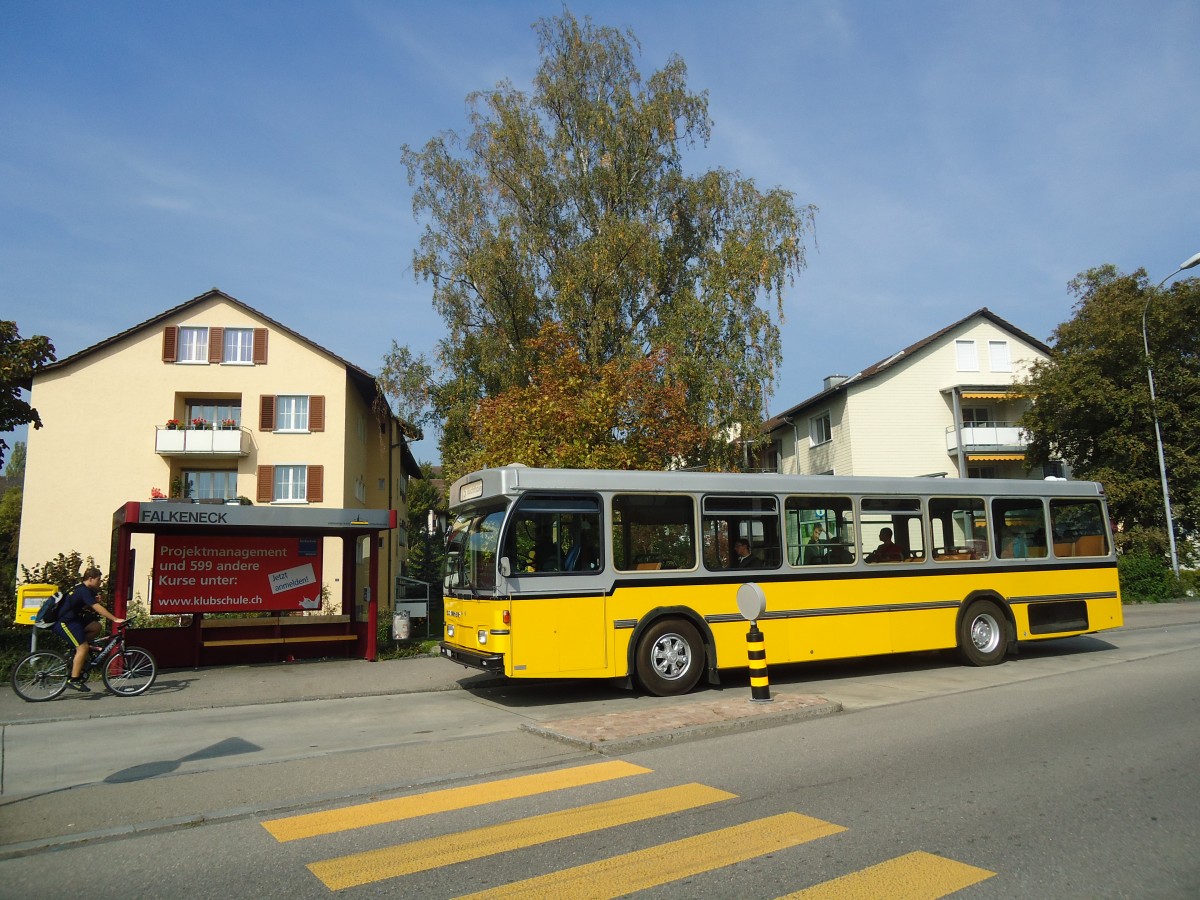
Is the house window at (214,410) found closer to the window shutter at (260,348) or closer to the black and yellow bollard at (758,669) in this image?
the window shutter at (260,348)

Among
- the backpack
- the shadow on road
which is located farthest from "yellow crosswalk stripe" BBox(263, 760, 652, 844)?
the backpack

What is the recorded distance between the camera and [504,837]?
5.29 metres

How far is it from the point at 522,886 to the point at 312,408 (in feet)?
95.1

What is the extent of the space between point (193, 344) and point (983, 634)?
27980 millimetres

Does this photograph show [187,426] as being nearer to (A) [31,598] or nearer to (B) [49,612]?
(A) [31,598]

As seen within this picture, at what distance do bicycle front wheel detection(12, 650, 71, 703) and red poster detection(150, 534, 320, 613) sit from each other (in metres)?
2.51

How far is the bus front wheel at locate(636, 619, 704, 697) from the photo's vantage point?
10516mm

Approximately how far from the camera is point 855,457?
36.8m

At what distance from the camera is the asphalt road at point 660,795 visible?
4594mm

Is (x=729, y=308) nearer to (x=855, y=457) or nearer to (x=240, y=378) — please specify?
(x=855, y=457)

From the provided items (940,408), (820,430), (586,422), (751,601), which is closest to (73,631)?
(751,601)

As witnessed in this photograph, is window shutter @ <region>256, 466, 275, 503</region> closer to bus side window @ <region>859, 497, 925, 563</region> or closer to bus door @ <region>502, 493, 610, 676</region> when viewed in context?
bus door @ <region>502, 493, 610, 676</region>

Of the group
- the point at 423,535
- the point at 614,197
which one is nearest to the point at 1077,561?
the point at 614,197

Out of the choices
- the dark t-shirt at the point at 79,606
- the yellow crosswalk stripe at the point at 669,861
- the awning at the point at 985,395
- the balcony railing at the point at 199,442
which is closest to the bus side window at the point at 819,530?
the yellow crosswalk stripe at the point at 669,861
